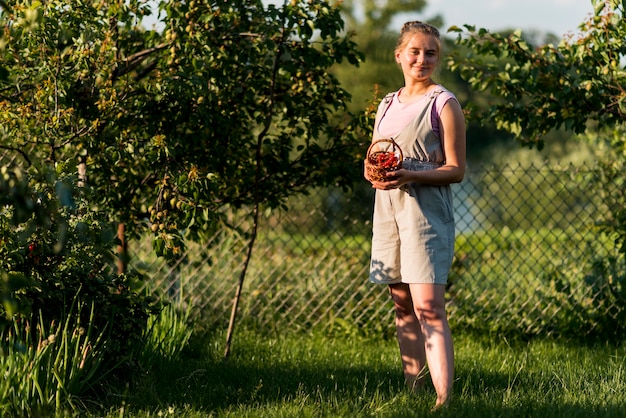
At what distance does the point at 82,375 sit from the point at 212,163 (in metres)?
1.43

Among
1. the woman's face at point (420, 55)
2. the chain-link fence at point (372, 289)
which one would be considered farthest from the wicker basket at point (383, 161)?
the chain-link fence at point (372, 289)

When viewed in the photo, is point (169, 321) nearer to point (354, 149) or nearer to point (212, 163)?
point (212, 163)

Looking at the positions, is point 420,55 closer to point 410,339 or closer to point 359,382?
point 410,339

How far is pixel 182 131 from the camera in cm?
453

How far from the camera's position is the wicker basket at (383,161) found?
330 centimetres

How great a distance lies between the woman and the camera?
334 centimetres

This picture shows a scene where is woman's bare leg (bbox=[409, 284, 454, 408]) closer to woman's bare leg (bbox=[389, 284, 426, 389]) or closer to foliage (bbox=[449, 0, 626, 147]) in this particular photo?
woman's bare leg (bbox=[389, 284, 426, 389])

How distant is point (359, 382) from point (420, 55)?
1.56 m

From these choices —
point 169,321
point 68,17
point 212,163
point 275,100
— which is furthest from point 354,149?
point 68,17

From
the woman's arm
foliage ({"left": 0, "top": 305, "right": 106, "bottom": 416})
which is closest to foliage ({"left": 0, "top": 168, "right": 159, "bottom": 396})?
foliage ({"left": 0, "top": 305, "right": 106, "bottom": 416})

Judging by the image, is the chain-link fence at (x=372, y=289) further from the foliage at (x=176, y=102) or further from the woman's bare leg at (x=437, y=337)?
the woman's bare leg at (x=437, y=337)


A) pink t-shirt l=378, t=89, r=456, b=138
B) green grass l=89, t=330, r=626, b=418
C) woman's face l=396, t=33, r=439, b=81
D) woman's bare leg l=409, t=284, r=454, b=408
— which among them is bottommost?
green grass l=89, t=330, r=626, b=418

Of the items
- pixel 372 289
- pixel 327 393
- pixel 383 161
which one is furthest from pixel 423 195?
pixel 372 289

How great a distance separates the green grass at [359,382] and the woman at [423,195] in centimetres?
32
